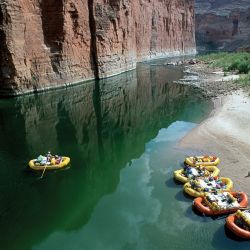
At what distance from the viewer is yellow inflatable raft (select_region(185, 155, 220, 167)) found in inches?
690

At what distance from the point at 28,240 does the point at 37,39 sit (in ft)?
101

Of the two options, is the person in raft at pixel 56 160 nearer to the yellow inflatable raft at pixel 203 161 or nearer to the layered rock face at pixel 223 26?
the yellow inflatable raft at pixel 203 161

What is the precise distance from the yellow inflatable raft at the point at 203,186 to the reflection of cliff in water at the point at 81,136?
3696 millimetres

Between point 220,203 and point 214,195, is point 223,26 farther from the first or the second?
point 220,203

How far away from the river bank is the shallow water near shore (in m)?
→ 1.19

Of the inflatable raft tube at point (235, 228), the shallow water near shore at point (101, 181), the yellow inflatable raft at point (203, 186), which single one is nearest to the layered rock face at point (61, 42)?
the shallow water near shore at point (101, 181)

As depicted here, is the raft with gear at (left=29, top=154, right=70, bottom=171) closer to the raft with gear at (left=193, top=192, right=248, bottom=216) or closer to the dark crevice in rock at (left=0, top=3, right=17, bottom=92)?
the raft with gear at (left=193, top=192, right=248, bottom=216)

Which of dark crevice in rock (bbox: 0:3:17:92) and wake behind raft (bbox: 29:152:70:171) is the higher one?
dark crevice in rock (bbox: 0:3:17:92)

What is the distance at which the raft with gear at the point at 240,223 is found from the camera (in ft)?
39.9

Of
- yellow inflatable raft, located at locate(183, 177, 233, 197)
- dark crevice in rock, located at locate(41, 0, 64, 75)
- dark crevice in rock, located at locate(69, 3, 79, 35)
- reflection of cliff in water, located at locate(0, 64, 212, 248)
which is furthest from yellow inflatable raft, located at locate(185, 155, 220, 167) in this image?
dark crevice in rock, located at locate(69, 3, 79, 35)

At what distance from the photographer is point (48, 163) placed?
18359 mm

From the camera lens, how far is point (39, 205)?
15078 mm

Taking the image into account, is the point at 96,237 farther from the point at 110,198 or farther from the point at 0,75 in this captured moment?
the point at 0,75

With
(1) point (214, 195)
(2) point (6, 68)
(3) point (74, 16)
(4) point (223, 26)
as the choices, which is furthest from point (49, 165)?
(4) point (223, 26)
